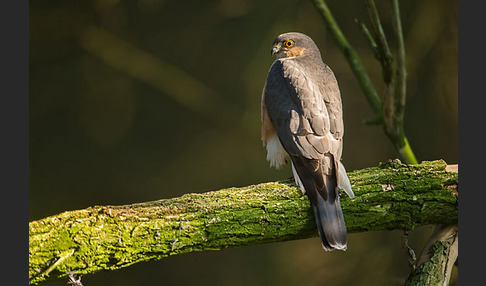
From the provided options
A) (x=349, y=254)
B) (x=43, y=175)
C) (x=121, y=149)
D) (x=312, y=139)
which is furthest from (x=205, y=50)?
(x=312, y=139)

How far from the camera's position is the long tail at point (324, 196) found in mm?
2254

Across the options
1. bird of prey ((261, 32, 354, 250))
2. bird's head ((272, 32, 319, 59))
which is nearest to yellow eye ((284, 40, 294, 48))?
bird's head ((272, 32, 319, 59))

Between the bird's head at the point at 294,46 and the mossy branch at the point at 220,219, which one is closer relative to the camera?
the mossy branch at the point at 220,219

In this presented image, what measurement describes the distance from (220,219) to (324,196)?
1.51 ft

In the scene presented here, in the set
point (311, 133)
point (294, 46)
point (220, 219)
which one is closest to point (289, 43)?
point (294, 46)

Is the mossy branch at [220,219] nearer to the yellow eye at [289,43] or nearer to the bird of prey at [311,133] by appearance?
the bird of prey at [311,133]

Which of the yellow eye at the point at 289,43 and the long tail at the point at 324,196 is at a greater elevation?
the yellow eye at the point at 289,43

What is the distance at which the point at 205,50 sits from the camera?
187 inches

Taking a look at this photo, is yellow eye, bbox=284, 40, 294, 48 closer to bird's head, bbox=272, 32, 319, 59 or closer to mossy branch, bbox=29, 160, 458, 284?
bird's head, bbox=272, 32, 319, 59

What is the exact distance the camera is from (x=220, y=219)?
221 cm

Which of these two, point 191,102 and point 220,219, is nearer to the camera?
point 220,219

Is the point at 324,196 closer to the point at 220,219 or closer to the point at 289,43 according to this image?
the point at 220,219

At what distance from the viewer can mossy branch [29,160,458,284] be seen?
201 centimetres

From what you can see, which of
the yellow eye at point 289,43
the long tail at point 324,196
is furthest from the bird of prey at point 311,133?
the yellow eye at point 289,43
